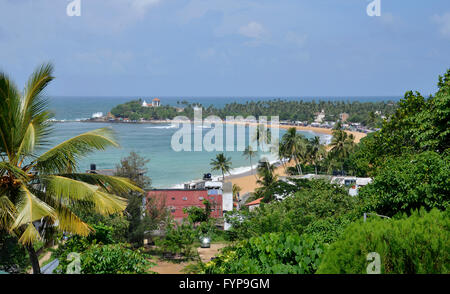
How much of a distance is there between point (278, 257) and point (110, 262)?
92.8 inches

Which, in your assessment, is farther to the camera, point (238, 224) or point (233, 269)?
point (238, 224)

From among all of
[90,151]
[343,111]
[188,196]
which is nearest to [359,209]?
[90,151]

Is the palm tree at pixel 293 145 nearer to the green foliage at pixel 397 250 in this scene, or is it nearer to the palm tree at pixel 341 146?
the palm tree at pixel 341 146

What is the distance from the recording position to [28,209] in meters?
4.84

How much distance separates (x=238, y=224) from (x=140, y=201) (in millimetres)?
6704

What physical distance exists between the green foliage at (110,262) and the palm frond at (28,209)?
985 mm

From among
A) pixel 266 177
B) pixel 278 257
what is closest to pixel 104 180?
pixel 278 257

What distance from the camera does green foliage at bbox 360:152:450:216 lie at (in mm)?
7653

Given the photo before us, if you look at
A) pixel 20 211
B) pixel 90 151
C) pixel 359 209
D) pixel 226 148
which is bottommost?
pixel 226 148

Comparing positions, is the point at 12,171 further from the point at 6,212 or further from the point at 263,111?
the point at 263,111

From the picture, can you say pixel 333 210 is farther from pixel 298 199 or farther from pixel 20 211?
pixel 20 211

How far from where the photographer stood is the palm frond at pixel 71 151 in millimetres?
5719

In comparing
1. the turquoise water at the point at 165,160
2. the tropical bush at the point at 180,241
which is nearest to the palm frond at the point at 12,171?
the tropical bush at the point at 180,241
